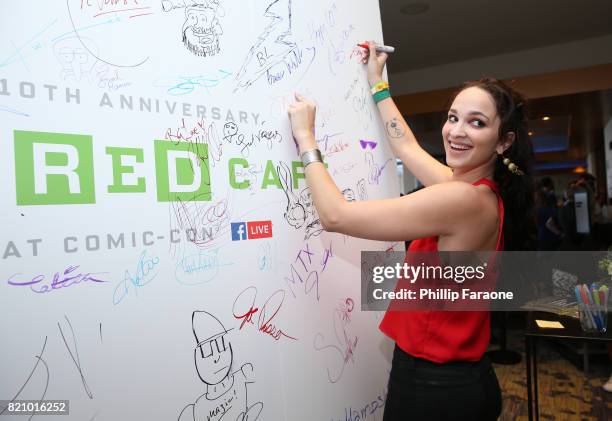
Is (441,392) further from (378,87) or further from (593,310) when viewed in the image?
(593,310)

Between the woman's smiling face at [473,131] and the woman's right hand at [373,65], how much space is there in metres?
0.36

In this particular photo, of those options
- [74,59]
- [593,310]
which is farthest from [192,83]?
[593,310]

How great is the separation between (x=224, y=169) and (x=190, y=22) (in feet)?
1.12

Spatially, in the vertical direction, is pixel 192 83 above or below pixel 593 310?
above

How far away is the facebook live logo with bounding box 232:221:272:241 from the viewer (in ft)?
3.37

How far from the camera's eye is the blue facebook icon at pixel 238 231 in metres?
1.02

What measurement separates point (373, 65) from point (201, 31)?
69 centimetres

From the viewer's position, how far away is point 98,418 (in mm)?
780

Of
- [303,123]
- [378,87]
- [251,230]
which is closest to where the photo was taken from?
[251,230]

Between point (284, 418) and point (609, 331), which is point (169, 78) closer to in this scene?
point (284, 418)

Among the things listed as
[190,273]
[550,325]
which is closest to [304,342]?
[190,273]

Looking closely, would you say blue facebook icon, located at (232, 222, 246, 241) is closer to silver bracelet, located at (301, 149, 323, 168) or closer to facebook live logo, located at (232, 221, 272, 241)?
facebook live logo, located at (232, 221, 272, 241)
